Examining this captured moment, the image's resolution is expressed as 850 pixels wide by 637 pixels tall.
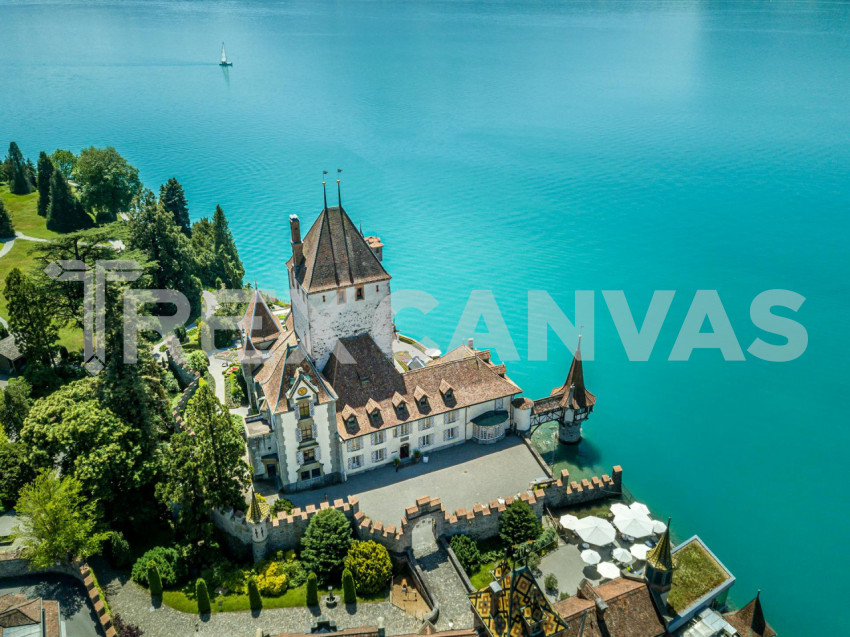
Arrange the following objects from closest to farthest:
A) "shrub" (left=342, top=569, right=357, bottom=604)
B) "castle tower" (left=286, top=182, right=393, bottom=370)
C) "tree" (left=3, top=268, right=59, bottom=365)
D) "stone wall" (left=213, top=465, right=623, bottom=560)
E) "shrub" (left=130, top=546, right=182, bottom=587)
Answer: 1. "shrub" (left=342, top=569, right=357, bottom=604)
2. "shrub" (left=130, top=546, right=182, bottom=587)
3. "stone wall" (left=213, top=465, right=623, bottom=560)
4. "castle tower" (left=286, top=182, right=393, bottom=370)
5. "tree" (left=3, top=268, right=59, bottom=365)

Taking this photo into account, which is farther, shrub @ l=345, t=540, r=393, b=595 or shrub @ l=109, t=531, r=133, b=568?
shrub @ l=109, t=531, r=133, b=568

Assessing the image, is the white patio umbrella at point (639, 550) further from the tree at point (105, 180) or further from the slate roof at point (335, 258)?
the tree at point (105, 180)

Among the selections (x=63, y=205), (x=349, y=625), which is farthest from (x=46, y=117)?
(x=349, y=625)

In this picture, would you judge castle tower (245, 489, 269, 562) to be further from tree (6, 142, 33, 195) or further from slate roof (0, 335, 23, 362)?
tree (6, 142, 33, 195)

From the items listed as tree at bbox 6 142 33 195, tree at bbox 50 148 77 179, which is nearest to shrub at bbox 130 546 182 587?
tree at bbox 50 148 77 179

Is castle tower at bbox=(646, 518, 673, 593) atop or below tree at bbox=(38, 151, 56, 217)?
below

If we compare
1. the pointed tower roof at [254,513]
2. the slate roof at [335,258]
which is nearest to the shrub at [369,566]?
the pointed tower roof at [254,513]

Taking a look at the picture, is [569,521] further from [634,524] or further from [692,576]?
[692,576]

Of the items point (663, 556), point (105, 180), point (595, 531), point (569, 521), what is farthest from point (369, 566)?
point (105, 180)

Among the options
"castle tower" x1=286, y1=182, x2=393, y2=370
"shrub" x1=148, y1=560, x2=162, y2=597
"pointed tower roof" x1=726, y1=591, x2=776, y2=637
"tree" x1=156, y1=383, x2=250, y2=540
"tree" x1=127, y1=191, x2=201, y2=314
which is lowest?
"pointed tower roof" x1=726, y1=591, x2=776, y2=637
